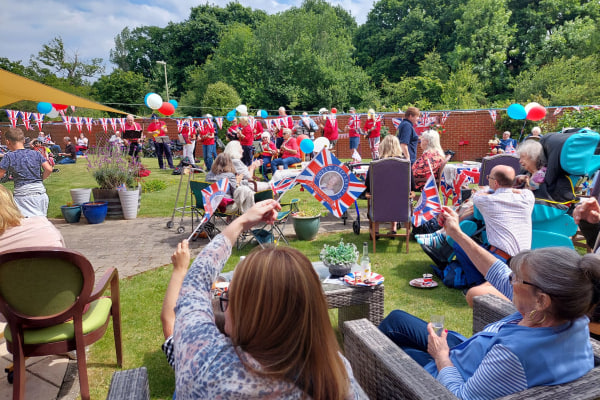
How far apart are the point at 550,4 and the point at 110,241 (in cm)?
3375

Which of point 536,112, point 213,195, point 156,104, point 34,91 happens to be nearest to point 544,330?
point 213,195

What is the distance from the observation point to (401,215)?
4.89 m

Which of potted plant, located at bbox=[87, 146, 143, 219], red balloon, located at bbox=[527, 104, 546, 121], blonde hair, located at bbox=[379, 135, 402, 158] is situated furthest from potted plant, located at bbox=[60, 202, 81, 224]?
red balloon, located at bbox=[527, 104, 546, 121]

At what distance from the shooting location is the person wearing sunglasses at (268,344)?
92 centimetres

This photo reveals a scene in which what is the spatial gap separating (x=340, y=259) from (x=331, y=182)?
0.87 metres

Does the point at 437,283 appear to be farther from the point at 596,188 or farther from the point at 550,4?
the point at 550,4

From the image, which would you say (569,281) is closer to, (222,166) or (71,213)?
(222,166)

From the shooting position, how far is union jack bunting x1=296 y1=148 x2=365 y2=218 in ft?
11.0

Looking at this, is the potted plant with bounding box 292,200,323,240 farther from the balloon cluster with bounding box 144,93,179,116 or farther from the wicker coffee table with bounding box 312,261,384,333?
the balloon cluster with bounding box 144,93,179,116

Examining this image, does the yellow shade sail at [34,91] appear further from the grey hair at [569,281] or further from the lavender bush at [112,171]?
the grey hair at [569,281]

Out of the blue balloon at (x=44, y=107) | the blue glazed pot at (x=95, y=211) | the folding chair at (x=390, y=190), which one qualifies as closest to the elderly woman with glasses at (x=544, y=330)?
the folding chair at (x=390, y=190)

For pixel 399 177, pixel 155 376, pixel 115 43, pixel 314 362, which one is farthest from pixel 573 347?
pixel 115 43

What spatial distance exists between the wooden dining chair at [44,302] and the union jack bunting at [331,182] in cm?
185

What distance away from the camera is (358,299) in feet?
9.09
